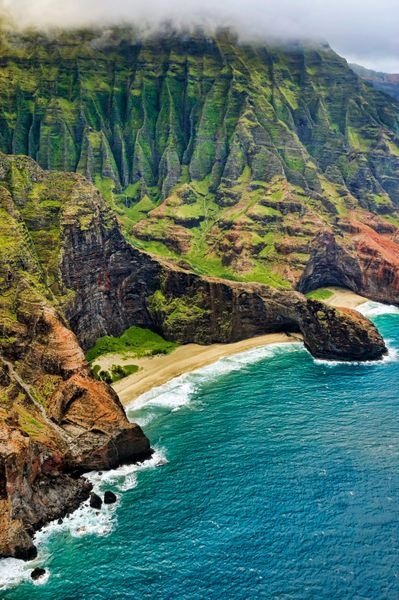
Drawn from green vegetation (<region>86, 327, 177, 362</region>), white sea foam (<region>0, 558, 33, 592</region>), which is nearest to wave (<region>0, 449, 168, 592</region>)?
white sea foam (<region>0, 558, 33, 592</region>)

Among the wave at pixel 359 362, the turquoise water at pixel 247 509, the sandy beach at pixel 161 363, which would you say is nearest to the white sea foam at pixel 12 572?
the turquoise water at pixel 247 509

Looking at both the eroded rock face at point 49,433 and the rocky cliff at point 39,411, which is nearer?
the eroded rock face at point 49,433

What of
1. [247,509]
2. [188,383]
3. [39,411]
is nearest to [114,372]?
[188,383]

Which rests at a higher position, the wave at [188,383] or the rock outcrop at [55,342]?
the rock outcrop at [55,342]

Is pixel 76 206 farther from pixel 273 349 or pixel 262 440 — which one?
pixel 262 440

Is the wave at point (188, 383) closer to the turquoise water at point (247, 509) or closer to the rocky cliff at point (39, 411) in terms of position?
the turquoise water at point (247, 509)

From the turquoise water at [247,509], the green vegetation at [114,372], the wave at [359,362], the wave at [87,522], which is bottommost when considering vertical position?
the wave at [359,362]

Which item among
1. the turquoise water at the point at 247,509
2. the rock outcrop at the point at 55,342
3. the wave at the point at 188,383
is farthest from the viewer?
the wave at the point at 188,383

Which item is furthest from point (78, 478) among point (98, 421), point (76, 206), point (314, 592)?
point (76, 206)
